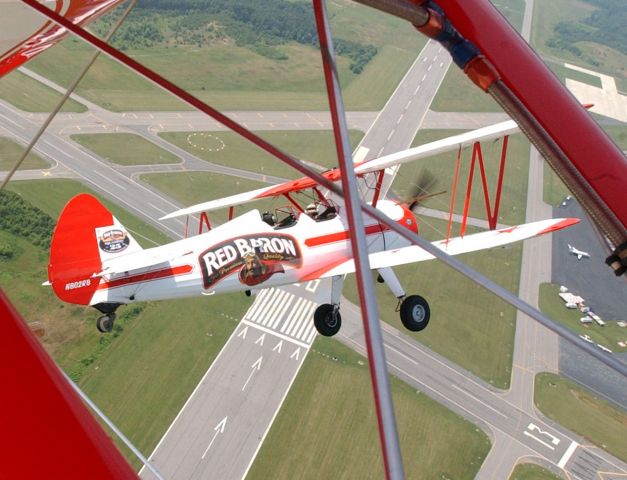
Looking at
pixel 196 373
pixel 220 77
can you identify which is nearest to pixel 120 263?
pixel 196 373

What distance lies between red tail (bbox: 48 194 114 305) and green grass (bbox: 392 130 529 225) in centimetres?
3894

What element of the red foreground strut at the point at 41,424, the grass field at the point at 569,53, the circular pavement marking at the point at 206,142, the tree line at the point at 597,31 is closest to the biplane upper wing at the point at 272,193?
the red foreground strut at the point at 41,424

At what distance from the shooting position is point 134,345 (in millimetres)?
34094

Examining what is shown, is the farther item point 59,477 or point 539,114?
point 539,114

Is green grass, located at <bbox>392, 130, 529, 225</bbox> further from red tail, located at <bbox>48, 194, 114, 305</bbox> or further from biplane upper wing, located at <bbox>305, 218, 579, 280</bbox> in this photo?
red tail, located at <bbox>48, 194, 114, 305</bbox>

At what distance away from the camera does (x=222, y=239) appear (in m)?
16.9

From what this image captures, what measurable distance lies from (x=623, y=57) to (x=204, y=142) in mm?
96497

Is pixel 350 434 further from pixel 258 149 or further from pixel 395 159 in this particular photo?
pixel 258 149

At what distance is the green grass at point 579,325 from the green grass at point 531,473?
13.0 m

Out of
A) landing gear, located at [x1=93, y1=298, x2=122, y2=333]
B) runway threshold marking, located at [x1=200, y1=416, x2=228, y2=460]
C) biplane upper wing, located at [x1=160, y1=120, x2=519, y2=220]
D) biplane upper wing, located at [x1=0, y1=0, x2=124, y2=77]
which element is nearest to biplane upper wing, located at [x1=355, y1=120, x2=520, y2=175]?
biplane upper wing, located at [x1=160, y1=120, x2=519, y2=220]

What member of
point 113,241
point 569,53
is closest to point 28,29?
point 113,241

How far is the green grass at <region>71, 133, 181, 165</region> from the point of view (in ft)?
174

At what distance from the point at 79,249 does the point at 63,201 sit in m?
33.5

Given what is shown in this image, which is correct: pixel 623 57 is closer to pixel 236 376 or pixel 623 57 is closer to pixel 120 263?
pixel 236 376
